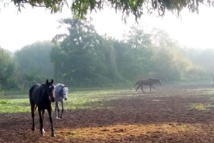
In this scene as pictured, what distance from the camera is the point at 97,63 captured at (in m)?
66.9

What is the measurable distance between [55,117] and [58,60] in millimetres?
49703

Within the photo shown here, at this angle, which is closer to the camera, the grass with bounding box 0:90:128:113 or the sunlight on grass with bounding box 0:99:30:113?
the sunlight on grass with bounding box 0:99:30:113

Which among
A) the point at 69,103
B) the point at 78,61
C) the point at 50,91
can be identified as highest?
the point at 78,61

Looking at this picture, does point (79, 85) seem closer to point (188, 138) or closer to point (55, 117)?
point (55, 117)

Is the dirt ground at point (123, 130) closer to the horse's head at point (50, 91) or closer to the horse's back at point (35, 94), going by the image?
the horse's back at point (35, 94)

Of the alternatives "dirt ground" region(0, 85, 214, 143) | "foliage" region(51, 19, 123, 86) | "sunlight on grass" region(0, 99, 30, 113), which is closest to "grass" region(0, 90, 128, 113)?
"sunlight on grass" region(0, 99, 30, 113)

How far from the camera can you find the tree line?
205ft

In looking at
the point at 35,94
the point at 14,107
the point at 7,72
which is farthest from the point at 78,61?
the point at 35,94

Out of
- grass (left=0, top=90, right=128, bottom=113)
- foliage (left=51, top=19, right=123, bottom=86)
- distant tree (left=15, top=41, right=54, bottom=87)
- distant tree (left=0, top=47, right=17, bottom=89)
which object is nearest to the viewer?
grass (left=0, top=90, right=128, bottom=113)

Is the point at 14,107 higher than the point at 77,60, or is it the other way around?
the point at 77,60

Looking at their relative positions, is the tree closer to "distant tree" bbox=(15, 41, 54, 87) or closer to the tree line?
the tree line

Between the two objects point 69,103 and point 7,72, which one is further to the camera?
point 7,72

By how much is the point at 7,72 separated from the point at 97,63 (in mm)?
15325

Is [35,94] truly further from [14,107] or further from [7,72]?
[7,72]
